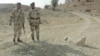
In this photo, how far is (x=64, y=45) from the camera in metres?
12.4

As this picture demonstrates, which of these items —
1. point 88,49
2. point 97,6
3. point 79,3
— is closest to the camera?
point 88,49

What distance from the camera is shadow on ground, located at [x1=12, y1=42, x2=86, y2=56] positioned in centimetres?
1088

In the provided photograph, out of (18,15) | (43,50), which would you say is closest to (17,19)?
(18,15)

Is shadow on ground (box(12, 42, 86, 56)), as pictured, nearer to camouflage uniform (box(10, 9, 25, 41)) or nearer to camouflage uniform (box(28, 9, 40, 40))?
camouflage uniform (box(10, 9, 25, 41))

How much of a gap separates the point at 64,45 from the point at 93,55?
1537 mm

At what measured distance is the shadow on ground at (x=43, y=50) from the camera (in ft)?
35.7

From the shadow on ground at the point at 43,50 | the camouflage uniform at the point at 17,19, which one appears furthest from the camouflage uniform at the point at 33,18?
the shadow on ground at the point at 43,50

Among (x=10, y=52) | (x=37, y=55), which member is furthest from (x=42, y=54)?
(x=10, y=52)

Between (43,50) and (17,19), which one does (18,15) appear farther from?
(43,50)

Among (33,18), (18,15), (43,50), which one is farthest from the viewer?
(33,18)

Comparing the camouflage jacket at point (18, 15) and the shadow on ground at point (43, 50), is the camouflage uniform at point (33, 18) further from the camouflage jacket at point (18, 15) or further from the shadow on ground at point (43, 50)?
the shadow on ground at point (43, 50)

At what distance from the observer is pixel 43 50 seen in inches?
444

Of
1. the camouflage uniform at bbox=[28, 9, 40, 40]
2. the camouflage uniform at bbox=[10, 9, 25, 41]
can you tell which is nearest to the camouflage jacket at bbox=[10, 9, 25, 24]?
the camouflage uniform at bbox=[10, 9, 25, 41]

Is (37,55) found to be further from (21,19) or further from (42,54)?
(21,19)
